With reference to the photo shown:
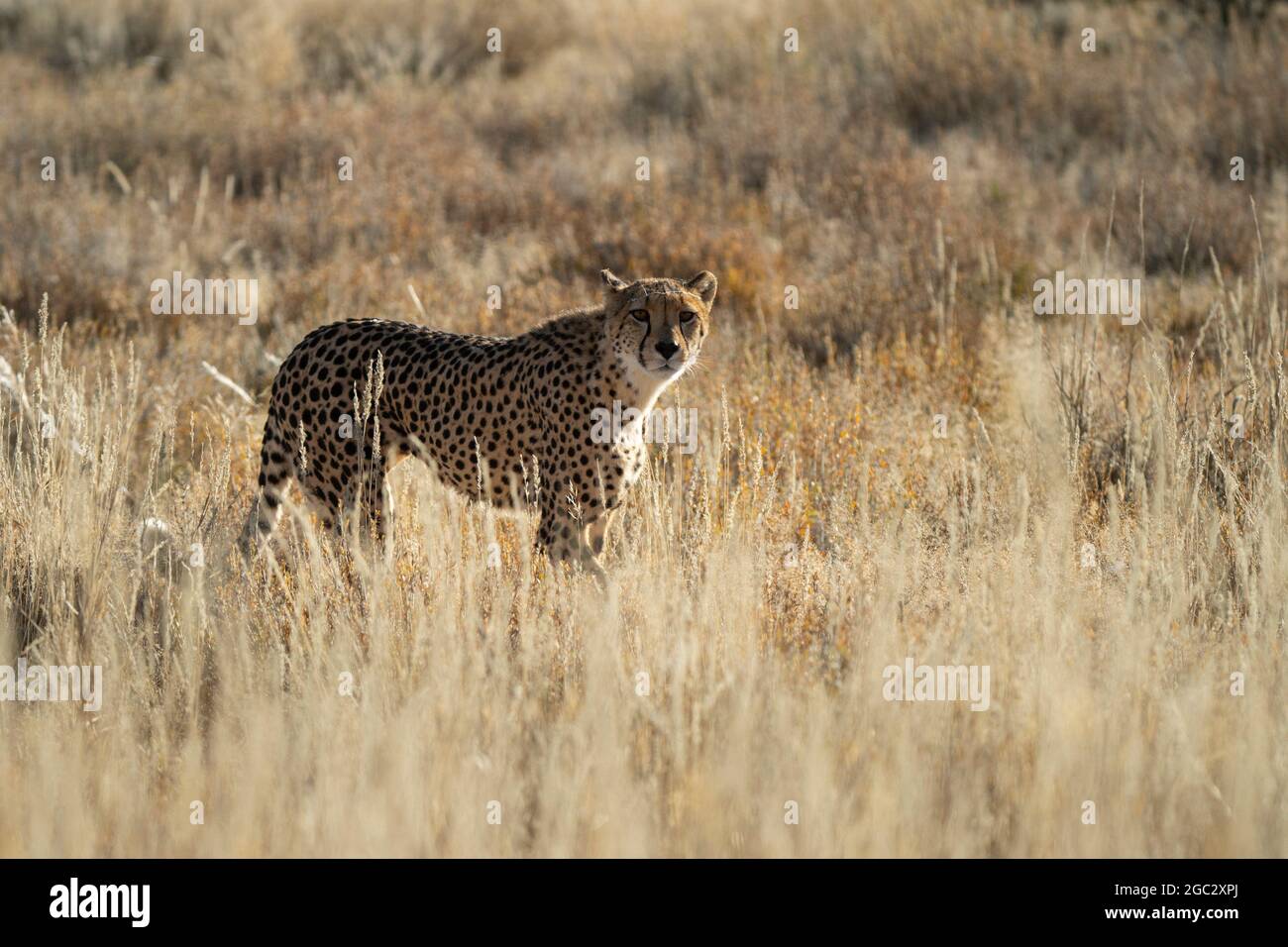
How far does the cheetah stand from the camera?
4.12 metres

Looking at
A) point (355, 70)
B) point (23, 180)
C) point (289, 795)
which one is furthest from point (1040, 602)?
point (355, 70)

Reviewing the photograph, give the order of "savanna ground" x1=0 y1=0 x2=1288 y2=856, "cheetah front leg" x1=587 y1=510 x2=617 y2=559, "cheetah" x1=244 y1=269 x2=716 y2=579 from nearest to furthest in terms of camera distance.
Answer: "savanna ground" x1=0 y1=0 x2=1288 y2=856 → "cheetah" x1=244 y1=269 x2=716 y2=579 → "cheetah front leg" x1=587 y1=510 x2=617 y2=559

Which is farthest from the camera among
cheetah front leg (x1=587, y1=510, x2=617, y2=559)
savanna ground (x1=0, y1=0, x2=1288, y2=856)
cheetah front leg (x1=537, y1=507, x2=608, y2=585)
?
cheetah front leg (x1=587, y1=510, x2=617, y2=559)

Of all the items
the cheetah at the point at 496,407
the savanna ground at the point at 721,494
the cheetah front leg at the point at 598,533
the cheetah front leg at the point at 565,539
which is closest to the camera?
the savanna ground at the point at 721,494

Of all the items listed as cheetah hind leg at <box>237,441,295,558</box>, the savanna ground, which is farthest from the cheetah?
the savanna ground

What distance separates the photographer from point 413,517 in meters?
4.39

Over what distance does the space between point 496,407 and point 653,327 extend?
0.55 m

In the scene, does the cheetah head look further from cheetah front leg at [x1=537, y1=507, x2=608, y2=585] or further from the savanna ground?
cheetah front leg at [x1=537, y1=507, x2=608, y2=585]

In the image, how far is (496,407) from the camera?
4293 millimetres

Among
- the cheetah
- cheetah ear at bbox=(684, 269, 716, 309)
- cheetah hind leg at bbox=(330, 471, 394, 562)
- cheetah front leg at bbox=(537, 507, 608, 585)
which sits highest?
cheetah ear at bbox=(684, 269, 716, 309)

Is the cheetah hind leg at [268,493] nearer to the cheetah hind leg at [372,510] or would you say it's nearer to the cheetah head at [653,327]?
the cheetah hind leg at [372,510]

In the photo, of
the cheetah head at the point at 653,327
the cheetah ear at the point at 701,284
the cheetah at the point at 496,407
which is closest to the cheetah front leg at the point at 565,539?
the cheetah at the point at 496,407

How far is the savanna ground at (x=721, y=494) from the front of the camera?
2902mm

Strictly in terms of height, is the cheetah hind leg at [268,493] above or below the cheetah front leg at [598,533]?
above
